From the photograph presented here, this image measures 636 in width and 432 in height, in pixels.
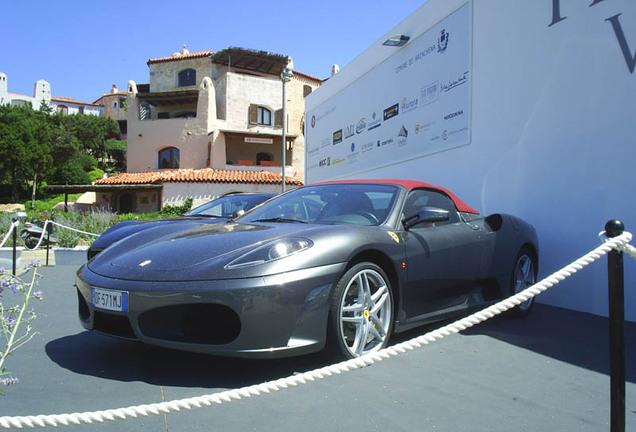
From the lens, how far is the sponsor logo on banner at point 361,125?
11613 mm

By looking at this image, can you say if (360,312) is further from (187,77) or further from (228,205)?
(187,77)

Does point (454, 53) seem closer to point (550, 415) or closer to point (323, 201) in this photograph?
point (323, 201)

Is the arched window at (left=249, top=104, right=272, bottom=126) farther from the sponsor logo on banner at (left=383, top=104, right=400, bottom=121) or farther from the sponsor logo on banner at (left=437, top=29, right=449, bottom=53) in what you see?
the sponsor logo on banner at (left=437, top=29, right=449, bottom=53)

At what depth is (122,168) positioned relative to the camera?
50.6 meters

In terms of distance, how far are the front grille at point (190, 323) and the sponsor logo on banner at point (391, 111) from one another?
26.4 ft

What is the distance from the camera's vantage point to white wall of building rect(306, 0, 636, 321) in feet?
16.0

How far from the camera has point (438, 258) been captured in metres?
3.60

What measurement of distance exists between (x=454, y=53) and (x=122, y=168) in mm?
48419

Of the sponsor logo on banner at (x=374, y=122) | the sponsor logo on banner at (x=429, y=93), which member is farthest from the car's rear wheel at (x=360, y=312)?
the sponsor logo on banner at (x=374, y=122)

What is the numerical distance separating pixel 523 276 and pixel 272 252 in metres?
3.10

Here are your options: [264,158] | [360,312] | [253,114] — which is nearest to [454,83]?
[360,312]

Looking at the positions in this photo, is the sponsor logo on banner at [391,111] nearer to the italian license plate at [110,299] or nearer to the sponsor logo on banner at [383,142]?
the sponsor logo on banner at [383,142]

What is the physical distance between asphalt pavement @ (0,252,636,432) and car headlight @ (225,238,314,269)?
67cm

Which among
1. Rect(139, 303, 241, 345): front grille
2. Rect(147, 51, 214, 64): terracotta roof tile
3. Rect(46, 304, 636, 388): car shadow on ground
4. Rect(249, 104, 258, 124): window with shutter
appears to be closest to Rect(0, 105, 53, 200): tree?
Rect(147, 51, 214, 64): terracotta roof tile
